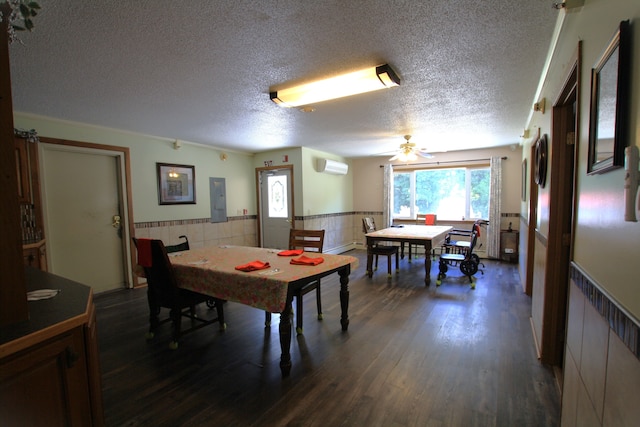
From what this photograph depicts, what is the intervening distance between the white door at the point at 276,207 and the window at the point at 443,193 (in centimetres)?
273

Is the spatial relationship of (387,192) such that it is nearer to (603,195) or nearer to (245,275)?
(245,275)

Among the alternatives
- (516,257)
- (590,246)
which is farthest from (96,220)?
(516,257)

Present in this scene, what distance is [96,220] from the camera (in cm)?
390

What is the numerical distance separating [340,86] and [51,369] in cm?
247

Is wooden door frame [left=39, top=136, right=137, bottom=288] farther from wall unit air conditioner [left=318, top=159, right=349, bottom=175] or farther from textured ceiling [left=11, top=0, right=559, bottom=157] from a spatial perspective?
wall unit air conditioner [left=318, top=159, right=349, bottom=175]

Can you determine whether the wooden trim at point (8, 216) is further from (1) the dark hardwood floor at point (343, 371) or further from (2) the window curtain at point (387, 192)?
(2) the window curtain at point (387, 192)

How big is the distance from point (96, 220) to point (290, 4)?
3944 mm

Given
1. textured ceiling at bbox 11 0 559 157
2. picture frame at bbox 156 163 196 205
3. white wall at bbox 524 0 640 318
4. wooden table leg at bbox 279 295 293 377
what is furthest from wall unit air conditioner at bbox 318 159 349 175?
white wall at bbox 524 0 640 318

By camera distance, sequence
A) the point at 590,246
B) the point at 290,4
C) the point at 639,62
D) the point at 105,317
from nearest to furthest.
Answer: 1. the point at 639,62
2. the point at 590,246
3. the point at 290,4
4. the point at 105,317

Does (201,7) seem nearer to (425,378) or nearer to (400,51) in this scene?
(400,51)


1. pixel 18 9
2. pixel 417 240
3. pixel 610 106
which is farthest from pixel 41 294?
pixel 417 240

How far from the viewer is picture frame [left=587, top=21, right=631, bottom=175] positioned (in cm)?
88

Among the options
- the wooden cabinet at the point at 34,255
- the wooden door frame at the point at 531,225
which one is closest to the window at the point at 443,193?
the wooden door frame at the point at 531,225

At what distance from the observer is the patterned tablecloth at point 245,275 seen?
2.02 m
